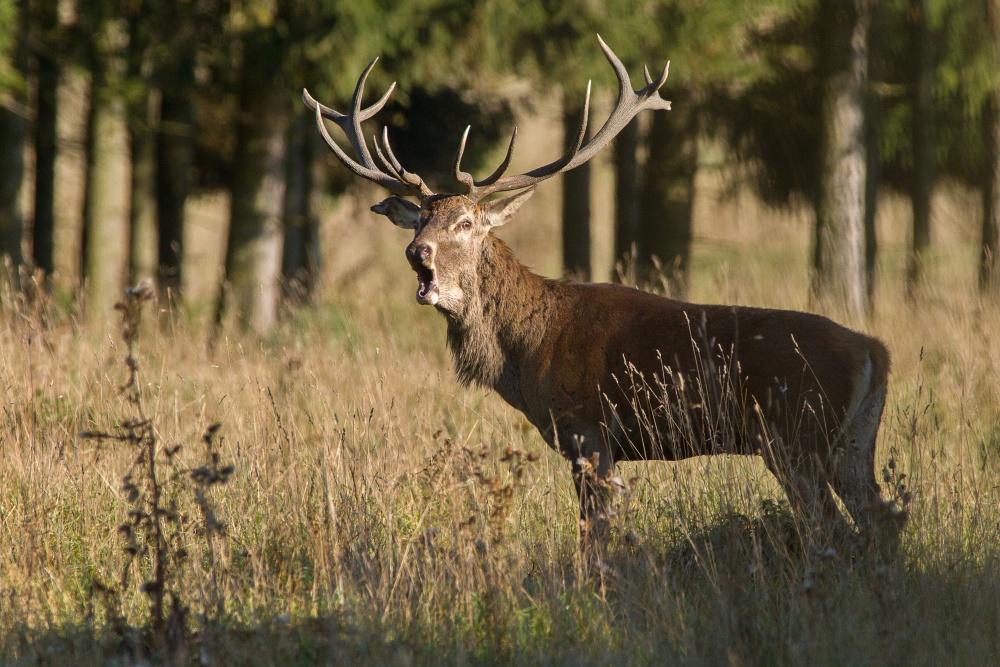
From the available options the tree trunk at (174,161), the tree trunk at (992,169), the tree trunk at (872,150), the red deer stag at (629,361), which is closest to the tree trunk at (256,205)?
the tree trunk at (174,161)

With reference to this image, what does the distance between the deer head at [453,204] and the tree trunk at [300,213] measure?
5353 millimetres

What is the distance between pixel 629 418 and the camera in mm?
6258

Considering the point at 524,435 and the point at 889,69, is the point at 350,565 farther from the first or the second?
the point at 889,69

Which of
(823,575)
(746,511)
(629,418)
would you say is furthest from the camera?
(629,418)

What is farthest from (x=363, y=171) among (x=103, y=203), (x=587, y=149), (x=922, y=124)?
(x=922, y=124)

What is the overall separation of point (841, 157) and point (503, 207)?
230 inches

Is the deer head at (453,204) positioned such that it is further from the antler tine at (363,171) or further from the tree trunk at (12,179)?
the tree trunk at (12,179)

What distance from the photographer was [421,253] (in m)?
6.47

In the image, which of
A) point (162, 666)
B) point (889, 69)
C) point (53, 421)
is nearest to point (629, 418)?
point (162, 666)

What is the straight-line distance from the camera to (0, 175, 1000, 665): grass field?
4.54 meters

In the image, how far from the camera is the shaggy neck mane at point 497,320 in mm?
6621

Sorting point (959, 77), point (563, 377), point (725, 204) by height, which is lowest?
point (563, 377)

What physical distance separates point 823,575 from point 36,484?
11.6ft

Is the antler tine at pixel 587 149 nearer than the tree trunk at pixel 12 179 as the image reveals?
Yes
